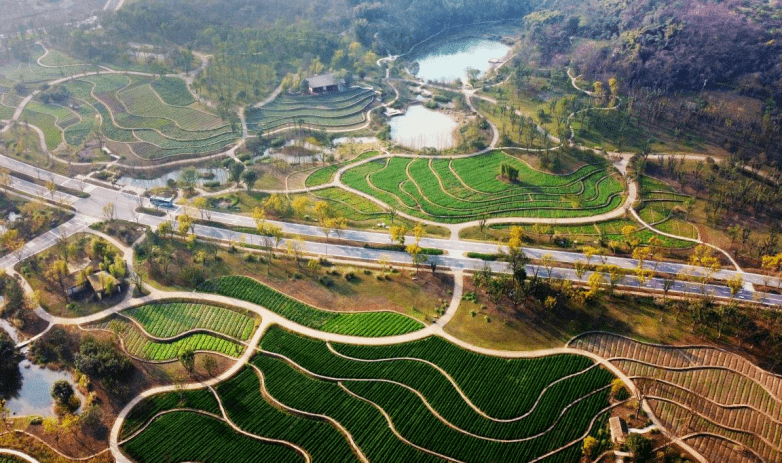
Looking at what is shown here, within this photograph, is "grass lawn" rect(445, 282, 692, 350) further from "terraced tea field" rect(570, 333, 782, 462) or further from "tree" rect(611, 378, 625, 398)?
"tree" rect(611, 378, 625, 398)

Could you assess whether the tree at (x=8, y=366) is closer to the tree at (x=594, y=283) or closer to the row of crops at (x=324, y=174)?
the row of crops at (x=324, y=174)

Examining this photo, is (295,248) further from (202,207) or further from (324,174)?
(324,174)

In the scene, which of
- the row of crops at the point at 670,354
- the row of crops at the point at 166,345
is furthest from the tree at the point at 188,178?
the row of crops at the point at 670,354

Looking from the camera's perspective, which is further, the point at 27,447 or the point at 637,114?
Answer: the point at 637,114

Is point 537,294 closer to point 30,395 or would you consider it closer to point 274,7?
point 30,395

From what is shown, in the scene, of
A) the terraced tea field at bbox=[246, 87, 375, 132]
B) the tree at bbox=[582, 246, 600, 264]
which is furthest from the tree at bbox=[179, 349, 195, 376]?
the terraced tea field at bbox=[246, 87, 375, 132]

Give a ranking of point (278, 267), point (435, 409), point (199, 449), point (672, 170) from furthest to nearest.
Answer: point (672, 170) < point (278, 267) < point (435, 409) < point (199, 449)

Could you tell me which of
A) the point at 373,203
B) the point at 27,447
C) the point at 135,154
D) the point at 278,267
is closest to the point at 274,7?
the point at 135,154
